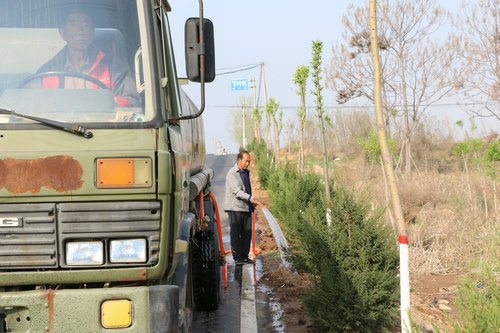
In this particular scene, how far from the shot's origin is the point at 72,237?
10.5 feet

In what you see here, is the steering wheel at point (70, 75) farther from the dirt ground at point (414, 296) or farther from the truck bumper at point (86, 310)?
the dirt ground at point (414, 296)

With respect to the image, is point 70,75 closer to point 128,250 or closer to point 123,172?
point 123,172

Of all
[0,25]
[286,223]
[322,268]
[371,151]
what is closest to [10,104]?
[0,25]

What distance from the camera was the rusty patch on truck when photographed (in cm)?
315

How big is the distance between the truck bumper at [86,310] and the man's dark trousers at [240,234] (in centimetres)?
637

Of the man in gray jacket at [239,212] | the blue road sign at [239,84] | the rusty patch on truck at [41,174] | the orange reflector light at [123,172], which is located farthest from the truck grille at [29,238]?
the blue road sign at [239,84]

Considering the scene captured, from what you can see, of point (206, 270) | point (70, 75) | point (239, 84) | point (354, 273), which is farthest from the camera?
point (239, 84)

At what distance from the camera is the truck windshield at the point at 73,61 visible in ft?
11.2

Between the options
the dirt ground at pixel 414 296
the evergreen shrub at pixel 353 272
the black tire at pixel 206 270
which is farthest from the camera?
the black tire at pixel 206 270

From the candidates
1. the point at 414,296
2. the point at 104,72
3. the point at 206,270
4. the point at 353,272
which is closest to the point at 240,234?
the point at 206,270

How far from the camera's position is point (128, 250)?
A: 10.6ft

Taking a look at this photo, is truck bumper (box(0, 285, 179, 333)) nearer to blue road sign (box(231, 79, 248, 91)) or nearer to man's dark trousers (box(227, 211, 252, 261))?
man's dark trousers (box(227, 211, 252, 261))

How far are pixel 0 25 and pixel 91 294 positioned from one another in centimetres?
170

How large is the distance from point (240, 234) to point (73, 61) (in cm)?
631
